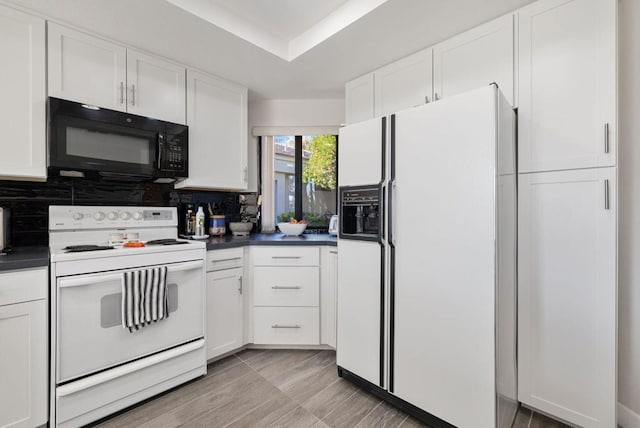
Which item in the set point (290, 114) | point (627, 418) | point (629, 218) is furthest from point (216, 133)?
point (627, 418)

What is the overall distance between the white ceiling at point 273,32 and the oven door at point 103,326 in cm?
154

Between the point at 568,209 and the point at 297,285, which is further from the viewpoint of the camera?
the point at 297,285

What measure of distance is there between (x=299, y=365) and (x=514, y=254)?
1694 mm

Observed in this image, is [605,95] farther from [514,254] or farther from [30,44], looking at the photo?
[30,44]

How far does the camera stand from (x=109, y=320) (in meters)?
1.63

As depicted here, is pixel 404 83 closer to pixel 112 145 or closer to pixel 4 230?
pixel 112 145

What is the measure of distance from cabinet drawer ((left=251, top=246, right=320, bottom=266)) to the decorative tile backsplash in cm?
95

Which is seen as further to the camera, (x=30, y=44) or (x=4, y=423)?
(x=30, y=44)

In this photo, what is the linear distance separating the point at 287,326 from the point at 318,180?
1.56 meters

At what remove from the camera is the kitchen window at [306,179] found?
3.17 m

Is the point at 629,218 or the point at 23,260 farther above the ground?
the point at 629,218

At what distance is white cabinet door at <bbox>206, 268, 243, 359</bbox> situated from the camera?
217 centimetres

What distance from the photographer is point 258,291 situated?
241 cm

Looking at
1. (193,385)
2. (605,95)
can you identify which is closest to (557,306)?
(605,95)
